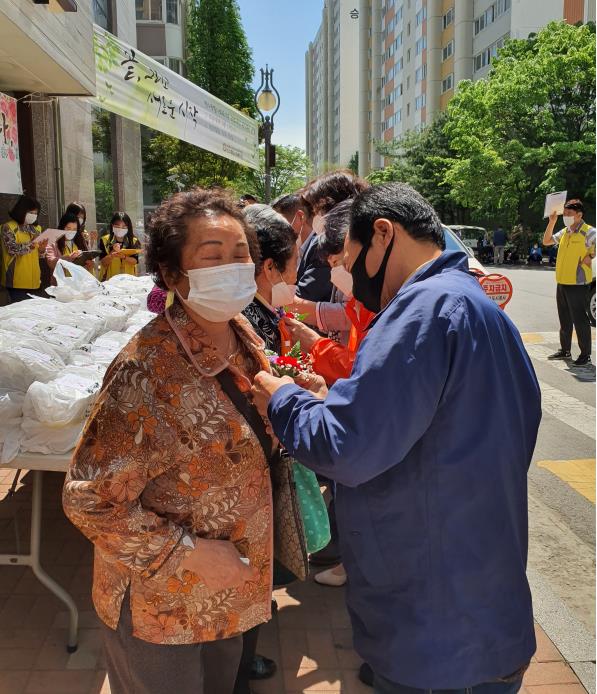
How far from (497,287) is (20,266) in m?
5.46

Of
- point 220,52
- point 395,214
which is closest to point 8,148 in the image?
point 395,214

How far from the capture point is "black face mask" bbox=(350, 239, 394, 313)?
1.68m

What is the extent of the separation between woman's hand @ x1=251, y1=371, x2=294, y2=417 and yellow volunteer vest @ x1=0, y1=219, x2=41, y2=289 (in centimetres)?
648

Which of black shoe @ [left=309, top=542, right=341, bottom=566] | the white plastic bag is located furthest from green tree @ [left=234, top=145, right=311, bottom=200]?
black shoe @ [left=309, top=542, right=341, bottom=566]

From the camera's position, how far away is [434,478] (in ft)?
4.75

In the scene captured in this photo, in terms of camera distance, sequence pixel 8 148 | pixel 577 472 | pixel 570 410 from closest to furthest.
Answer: pixel 577 472 < pixel 570 410 < pixel 8 148

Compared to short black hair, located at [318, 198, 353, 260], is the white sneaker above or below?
below

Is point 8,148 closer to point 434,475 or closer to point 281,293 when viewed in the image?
point 281,293

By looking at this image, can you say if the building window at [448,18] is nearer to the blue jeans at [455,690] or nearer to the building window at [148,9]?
the building window at [148,9]

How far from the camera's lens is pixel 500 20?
43.2m

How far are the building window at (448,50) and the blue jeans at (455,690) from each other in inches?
2187

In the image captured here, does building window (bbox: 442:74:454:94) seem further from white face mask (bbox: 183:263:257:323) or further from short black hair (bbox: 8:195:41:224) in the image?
white face mask (bbox: 183:263:257:323)

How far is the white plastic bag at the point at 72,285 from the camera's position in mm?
4699

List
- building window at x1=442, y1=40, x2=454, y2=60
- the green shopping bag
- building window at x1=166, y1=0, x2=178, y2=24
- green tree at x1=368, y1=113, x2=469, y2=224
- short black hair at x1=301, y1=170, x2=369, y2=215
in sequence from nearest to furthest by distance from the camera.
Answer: the green shopping bag
short black hair at x1=301, y1=170, x2=369, y2=215
building window at x1=166, y1=0, x2=178, y2=24
green tree at x1=368, y1=113, x2=469, y2=224
building window at x1=442, y1=40, x2=454, y2=60
